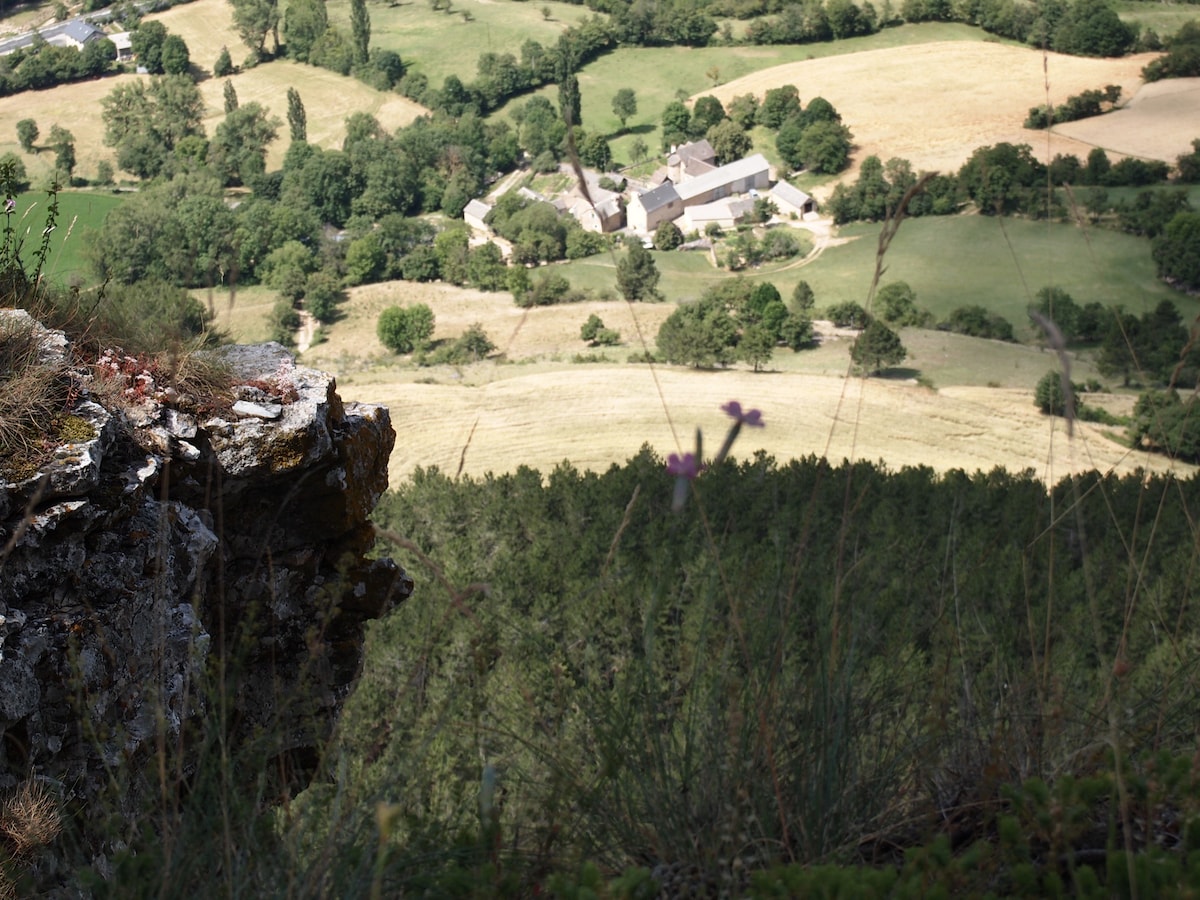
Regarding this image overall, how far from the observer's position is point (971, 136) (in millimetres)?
82500

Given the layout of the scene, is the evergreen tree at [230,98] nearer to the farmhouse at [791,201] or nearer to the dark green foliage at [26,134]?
the dark green foliage at [26,134]

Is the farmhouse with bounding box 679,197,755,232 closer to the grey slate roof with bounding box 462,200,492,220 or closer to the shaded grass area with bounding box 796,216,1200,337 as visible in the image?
the shaded grass area with bounding box 796,216,1200,337

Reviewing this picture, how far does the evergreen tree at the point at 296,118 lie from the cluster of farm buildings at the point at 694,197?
18950mm

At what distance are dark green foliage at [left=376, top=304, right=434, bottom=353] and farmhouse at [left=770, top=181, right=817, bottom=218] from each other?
104 ft

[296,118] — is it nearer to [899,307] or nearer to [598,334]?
[598,334]

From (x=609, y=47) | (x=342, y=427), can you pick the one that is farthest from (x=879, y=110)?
(x=342, y=427)

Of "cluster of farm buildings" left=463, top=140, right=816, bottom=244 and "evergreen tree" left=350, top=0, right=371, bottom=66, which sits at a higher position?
"evergreen tree" left=350, top=0, right=371, bottom=66

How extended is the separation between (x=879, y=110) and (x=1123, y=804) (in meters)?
97.5

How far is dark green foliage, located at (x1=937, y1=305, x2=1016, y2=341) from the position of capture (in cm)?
5353

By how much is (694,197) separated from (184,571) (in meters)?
86.6

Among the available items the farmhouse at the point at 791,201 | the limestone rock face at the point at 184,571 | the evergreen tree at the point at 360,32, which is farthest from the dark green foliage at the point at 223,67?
the limestone rock face at the point at 184,571

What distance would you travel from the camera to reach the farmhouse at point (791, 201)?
84.1 meters

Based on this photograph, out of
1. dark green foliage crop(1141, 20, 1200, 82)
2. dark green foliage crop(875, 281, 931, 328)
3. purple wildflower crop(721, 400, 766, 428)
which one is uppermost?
purple wildflower crop(721, 400, 766, 428)

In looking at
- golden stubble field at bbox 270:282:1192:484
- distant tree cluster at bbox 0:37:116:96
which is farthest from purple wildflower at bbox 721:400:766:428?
distant tree cluster at bbox 0:37:116:96
